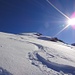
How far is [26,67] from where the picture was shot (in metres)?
3.11

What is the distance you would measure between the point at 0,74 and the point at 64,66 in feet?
6.76

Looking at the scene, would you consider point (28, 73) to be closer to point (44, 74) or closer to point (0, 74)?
point (44, 74)

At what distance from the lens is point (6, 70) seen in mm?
2633

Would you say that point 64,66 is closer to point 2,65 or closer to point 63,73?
point 63,73

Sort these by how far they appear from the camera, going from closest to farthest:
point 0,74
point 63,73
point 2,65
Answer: point 0,74 → point 2,65 → point 63,73

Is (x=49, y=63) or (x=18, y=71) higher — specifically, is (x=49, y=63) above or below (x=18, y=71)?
above

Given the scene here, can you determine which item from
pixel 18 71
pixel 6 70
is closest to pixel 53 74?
pixel 18 71

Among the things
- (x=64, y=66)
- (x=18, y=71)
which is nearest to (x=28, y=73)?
(x=18, y=71)

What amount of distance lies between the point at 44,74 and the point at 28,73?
0.39 m

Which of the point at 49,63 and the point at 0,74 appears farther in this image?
the point at 49,63

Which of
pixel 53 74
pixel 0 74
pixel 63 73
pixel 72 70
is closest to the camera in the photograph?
pixel 0 74

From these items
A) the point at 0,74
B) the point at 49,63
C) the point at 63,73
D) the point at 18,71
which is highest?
the point at 49,63

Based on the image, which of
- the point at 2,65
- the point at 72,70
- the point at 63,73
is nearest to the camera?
the point at 2,65

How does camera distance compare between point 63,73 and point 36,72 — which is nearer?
point 36,72
